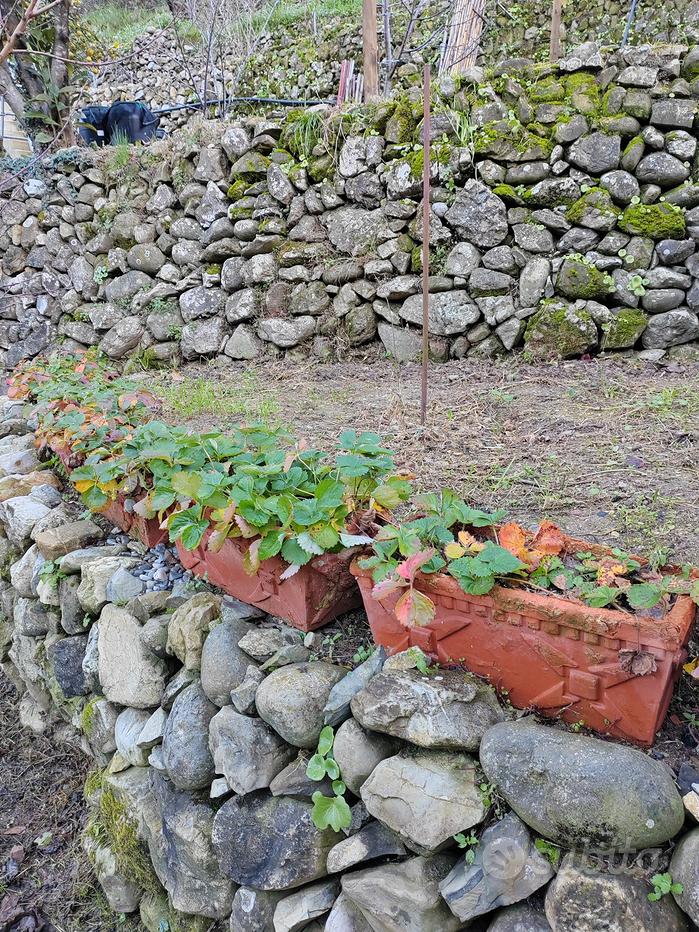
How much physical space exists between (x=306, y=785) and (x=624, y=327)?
289cm

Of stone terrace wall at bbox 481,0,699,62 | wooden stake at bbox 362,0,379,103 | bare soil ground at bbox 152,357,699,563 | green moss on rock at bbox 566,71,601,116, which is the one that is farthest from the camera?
stone terrace wall at bbox 481,0,699,62

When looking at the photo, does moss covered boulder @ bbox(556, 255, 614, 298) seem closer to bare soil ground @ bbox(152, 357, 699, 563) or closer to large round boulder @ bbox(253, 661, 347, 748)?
bare soil ground @ bbox(152, 357, 699, 563)

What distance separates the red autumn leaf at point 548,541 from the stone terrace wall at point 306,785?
35 centimetres

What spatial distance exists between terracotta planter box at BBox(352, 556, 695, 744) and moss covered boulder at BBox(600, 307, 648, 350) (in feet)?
8.03

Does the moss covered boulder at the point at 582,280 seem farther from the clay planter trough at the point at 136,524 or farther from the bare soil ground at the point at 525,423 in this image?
the clay planter trough at the point at 136,524

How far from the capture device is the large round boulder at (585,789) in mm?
1133

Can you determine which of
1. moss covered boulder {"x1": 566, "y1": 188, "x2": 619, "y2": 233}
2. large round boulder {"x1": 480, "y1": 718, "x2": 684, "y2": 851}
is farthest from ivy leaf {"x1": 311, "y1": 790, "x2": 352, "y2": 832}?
moss covered boulder {"x1": 566, "y1": 188, "x2": 619, "y2": 233}

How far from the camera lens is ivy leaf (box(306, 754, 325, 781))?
1.49m

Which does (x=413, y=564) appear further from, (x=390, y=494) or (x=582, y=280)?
(x=582, y=280)

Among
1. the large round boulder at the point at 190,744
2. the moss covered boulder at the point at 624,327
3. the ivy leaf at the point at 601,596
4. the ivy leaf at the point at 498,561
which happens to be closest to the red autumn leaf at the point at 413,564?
the ivy leaf at the point at 498,561

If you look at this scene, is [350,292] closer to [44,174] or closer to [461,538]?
[461,538]

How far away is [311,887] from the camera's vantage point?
156 cm

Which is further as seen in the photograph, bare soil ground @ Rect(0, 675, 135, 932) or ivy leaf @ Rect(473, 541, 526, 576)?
bare soil ground @ Rect(0, 675, 135, 932)

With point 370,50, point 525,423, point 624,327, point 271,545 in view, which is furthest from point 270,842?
point 370,50
